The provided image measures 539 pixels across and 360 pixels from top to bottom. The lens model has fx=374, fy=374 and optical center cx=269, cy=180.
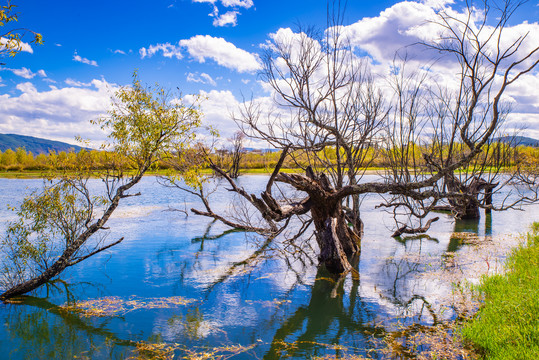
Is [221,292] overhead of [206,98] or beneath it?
beneath

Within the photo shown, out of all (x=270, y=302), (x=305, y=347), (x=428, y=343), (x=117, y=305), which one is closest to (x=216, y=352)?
(x=305, y=347)

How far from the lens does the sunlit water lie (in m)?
6.46

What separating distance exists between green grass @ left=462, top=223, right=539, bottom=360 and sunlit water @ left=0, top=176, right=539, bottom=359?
1.07m

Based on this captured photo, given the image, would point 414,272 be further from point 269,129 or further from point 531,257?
point 269,129

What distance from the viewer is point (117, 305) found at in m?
8.36

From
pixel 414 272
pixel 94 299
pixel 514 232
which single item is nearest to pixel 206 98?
pixel 94 299

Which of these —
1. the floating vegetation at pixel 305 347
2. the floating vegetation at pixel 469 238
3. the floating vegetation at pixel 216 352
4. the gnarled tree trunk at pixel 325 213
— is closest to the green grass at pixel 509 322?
the floating vegetation at pixel 305 347

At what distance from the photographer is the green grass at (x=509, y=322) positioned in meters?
5.27

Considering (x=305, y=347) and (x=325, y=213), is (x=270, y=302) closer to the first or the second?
(x=305, y=347)

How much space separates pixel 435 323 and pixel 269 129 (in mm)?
7398

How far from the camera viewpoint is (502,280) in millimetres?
8500

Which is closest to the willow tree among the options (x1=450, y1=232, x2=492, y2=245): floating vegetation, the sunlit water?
the sunlit water

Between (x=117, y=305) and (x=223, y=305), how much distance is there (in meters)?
2.38

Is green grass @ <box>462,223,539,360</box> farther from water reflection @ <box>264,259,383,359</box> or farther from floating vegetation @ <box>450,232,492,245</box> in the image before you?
floating vegetation @ <box>450,232,492,245</box>
